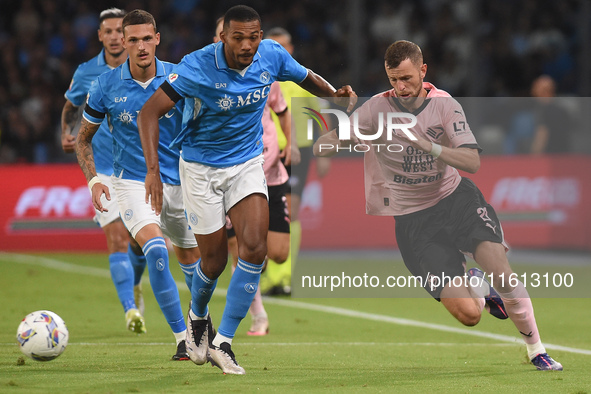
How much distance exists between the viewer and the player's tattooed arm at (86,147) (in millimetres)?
6777

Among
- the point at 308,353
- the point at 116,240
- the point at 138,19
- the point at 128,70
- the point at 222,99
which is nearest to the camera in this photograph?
the point at 222,99

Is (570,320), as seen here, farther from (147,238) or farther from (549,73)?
→ (549,73)

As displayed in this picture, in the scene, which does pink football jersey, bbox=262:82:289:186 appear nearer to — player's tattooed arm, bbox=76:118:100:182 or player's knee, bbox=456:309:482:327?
player's tattooed arm, bbox=76:118:100:182

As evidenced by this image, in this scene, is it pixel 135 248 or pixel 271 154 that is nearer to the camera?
pixel 135 248

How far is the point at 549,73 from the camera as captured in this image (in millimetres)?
18438

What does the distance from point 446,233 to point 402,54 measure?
4.02ft

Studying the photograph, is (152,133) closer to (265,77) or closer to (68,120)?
(265,77)

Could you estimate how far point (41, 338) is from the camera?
6059 millimetres

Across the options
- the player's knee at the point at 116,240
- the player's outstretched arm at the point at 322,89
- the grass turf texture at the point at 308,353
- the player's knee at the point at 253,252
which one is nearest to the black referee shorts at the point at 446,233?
the grass turf texture at the point at 308,353

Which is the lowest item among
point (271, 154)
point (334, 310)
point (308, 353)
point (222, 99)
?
point (334, 310)

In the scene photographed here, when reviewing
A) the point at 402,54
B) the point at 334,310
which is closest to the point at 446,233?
the point at 402,54

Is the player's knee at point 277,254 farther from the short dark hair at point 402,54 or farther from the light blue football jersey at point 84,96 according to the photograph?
the short dark hair at point 402,54

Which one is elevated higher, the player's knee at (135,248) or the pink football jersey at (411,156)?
the pink football jersey at (411,156)

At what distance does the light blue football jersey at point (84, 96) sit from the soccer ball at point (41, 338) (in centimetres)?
226
